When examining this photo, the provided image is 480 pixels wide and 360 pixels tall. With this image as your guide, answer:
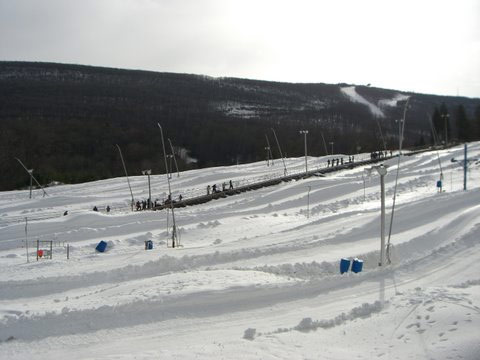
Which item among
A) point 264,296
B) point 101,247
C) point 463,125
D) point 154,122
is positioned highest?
point 154,122

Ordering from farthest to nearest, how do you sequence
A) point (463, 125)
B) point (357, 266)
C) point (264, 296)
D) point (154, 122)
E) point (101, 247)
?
point (154, 122) < point (463, 125) < point (101, 247) < point (357, 266) < point (264, 296)

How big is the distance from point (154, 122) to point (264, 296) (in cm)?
12876

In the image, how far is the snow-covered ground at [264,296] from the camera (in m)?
8.54

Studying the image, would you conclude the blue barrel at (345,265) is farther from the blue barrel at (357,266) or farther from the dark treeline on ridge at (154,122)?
the dark treeline on ridge at (154,122)

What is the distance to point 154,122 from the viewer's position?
13575 centimetres

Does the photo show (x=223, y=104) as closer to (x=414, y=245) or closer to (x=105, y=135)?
(x=105, y=135)

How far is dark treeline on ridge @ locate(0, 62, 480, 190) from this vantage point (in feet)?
335

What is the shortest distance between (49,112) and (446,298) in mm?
141282

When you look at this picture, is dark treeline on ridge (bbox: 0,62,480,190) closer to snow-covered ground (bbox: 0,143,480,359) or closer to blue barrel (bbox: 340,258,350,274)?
snow-covered ground (bbox: 0,143,480,359)

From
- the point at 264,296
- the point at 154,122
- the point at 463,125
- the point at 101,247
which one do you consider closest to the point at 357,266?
the point at 264,296

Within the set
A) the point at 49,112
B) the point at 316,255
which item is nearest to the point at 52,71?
the point at 49,112

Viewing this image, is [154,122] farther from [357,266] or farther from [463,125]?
[357,266]

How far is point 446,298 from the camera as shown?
984 centimetres

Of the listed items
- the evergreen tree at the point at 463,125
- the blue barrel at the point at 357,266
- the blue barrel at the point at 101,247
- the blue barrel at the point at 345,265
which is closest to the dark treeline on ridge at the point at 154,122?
the evergreen tree at the point at 463,125
